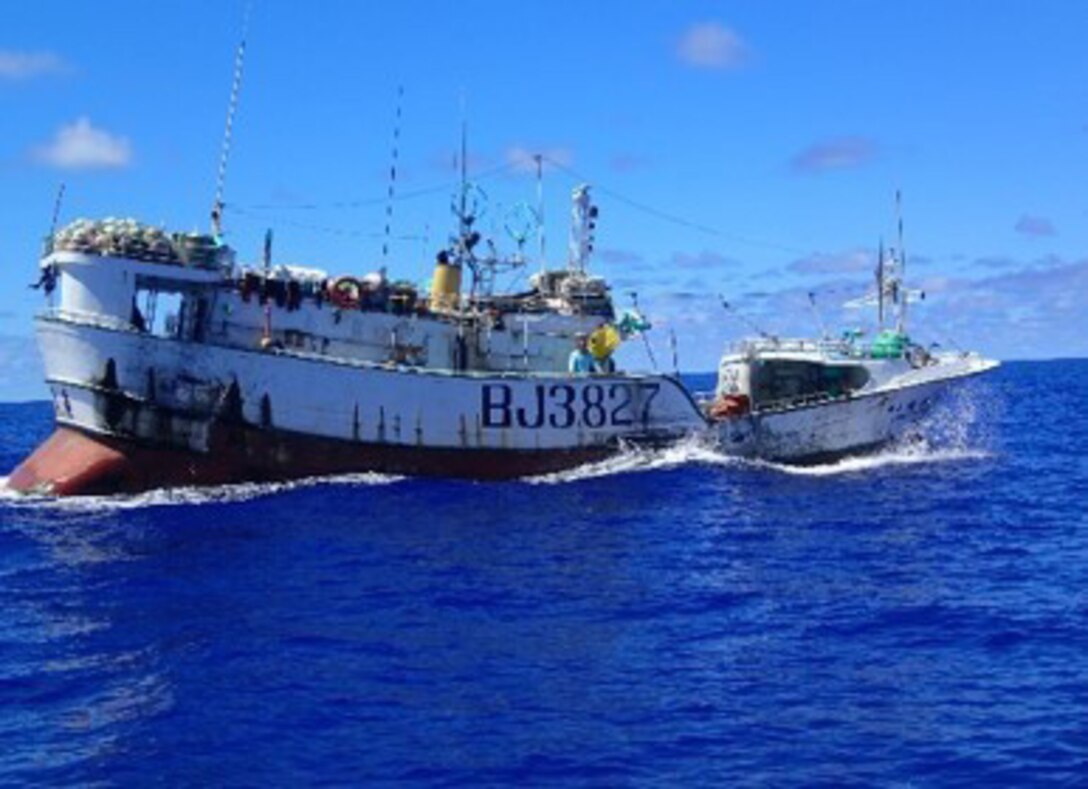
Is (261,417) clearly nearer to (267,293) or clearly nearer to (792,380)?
(267,293)

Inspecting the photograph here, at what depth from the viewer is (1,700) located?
583 inches

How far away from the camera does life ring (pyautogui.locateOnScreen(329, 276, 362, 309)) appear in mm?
34719

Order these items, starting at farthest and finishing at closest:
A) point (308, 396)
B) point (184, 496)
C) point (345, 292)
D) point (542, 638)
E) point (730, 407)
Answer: point (730, 407) < point (345, 292) < point (308, 396) < point (184, 496) < point (542, 638)

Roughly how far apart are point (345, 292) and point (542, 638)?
1953cm

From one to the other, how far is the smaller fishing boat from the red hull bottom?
9.78 metres

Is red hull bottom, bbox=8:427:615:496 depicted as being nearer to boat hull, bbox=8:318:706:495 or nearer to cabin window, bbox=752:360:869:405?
boat hull, bbox=8:318:706:495

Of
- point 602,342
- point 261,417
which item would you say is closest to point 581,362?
point 602,342

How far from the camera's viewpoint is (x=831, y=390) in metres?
41.1

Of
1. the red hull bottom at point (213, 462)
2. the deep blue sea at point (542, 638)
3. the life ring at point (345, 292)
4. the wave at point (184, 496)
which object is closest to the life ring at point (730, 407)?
the deep blue sea at point (542, 638)

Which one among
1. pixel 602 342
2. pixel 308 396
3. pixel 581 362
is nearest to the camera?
pixel 308 396

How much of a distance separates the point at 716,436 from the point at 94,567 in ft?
66.9

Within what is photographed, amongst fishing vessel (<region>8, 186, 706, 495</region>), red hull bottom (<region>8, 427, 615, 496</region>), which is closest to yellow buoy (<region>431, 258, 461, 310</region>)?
fishing vessel (<region>8, 186, 706, 495</region>)

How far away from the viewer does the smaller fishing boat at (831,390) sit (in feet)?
126

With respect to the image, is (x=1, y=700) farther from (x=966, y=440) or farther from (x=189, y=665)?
(x=966, y=440)
